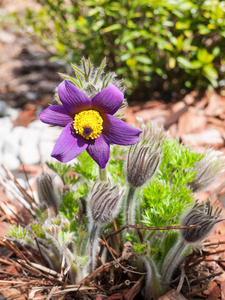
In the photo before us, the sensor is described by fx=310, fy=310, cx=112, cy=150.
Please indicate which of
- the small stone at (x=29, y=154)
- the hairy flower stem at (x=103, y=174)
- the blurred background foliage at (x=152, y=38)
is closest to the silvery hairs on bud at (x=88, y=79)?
the hairy flower stem at (x=103, y=174)

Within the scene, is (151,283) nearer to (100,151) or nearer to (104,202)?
(104,202)

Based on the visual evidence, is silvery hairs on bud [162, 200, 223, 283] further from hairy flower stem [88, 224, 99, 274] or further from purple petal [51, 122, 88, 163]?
purple petal [51, 122, 88, 163]

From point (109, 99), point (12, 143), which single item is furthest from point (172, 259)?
point (12, 143)

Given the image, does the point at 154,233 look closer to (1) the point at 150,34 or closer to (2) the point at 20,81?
(1) the point at 150,34

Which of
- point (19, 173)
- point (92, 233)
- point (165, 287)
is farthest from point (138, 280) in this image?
point (19, 173)

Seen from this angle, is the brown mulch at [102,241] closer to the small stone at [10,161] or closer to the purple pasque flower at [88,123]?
the small stone at [10,161]

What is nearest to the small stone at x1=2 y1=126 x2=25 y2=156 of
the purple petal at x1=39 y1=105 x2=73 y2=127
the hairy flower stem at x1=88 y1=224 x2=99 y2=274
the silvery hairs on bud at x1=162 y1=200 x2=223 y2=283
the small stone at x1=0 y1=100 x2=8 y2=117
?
the small stone at x1=0 y1=100 x2=8 y2=117

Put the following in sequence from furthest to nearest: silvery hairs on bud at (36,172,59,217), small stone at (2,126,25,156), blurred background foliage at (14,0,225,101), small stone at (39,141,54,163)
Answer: small stone at (2,126,25,156) → small stone at (39,141,54,163) → blurred background foliage at (14,0,225,101) → silvery hairs on bud at (36,172,59,217)
